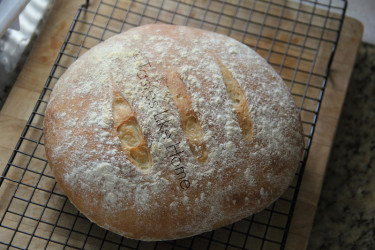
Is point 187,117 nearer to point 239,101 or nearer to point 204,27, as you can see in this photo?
point 239,101

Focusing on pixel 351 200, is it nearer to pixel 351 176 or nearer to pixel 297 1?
pixel 351 176

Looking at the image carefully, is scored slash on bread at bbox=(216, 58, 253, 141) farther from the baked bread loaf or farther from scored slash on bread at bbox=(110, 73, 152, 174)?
scored slash on bread at bbox=(110, 73, 152, 174)

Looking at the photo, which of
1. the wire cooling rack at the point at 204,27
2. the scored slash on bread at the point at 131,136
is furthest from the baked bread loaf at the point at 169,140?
the wire cooling rack at the point at 204,27

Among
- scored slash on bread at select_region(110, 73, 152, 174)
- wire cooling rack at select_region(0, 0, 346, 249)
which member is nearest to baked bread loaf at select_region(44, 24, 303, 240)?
scored slash on bread at select_region(110, 73, 152, 174)

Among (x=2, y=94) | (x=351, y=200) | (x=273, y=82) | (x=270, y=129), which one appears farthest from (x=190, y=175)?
(x=2, y=94)

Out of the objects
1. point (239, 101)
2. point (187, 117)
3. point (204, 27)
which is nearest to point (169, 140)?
point (187, 117)

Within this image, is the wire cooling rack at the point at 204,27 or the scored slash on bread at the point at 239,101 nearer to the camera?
the scored slash on bread at the point at 239,101

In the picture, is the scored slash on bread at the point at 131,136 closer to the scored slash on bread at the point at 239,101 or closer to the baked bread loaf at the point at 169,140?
the baked bread loaf at the point at 169,140
